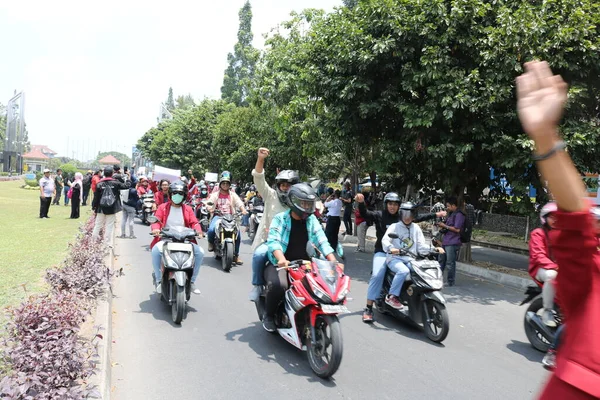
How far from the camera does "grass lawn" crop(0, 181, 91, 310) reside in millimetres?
6509

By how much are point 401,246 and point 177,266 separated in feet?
9.38

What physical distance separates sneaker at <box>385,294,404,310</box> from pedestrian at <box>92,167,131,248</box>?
646 cm

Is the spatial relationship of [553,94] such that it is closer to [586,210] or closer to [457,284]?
[586,210]

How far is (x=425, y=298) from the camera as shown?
6023 mm

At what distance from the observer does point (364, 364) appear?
16.4ft

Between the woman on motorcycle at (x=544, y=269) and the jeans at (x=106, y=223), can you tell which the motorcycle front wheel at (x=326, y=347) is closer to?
the woman on motorcycle at (x=544, y=269)

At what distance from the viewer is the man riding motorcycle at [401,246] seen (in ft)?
20.6

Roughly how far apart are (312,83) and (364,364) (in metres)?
8.38

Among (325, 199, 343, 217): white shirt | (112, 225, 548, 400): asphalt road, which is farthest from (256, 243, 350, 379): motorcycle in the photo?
(325, 199, 343, 217): white shirt

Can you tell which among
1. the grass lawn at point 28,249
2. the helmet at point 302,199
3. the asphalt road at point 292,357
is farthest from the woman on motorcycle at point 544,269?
the grass lawn at point 28,249

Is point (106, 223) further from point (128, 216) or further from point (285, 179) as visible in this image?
point (285, 179)

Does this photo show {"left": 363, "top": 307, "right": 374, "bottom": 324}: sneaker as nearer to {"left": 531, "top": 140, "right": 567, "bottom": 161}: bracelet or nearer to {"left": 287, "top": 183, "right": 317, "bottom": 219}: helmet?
{"left": 287, "top": 183, "right": 317, "bottom": 219}: helmet

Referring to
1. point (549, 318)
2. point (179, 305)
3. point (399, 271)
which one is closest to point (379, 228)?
point (399, 271)

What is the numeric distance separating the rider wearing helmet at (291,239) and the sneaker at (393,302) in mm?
1602
